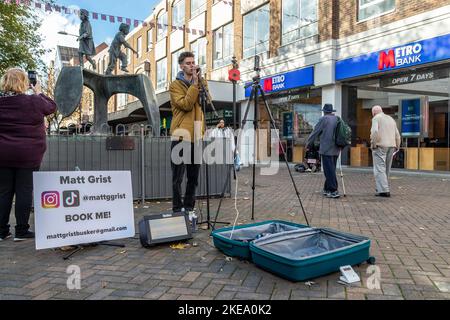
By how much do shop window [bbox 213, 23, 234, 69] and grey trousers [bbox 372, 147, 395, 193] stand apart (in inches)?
570

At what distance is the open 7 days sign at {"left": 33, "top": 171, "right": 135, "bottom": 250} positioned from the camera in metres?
3.91

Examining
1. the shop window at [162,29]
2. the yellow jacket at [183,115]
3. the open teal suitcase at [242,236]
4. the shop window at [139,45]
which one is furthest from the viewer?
the shop window at [139,45]

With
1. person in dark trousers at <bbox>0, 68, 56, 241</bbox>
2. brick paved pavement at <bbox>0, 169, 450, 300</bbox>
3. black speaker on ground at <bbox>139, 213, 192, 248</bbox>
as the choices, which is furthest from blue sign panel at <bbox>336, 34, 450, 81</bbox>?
person in dark trousers at <bbox>0, 68, 56, 241</bbox>

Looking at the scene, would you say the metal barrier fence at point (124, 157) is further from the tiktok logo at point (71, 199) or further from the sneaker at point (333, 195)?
the tiktok logo at point (71, 199)

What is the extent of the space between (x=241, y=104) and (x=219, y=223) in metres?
16.2

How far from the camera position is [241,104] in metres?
20.9

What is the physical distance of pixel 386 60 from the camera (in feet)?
42.1

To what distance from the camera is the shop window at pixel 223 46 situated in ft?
70.9

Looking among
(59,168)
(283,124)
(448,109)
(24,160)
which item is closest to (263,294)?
(24,160)

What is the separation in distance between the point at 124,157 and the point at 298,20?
12387 millimetres

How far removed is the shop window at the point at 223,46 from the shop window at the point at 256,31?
4.44ft

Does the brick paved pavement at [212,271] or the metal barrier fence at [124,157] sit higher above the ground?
the metal barrier fence at [124,157]

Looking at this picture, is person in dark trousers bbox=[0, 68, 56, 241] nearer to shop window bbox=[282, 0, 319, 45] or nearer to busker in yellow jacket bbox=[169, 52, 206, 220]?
busker in yellow jacket bbox=[169, 52, 206, 220]

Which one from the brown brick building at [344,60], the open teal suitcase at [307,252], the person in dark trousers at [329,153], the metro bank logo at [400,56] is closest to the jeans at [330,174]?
the person in dark trousers at [329,153]
